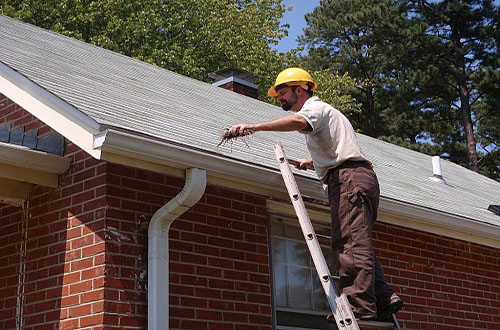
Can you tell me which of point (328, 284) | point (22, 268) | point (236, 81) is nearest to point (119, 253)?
point (22, 268)

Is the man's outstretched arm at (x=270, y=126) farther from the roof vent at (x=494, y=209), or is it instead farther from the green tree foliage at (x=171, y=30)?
the green tree foliage at (x=171, y=30)

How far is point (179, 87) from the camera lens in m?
9.70

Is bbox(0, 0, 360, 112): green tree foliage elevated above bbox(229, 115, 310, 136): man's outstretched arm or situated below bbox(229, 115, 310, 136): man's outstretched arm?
above

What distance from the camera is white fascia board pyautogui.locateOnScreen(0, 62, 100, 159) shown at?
5.04 metres

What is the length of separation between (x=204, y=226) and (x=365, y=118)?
30131 millimetres

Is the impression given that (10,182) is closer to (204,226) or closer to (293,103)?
(204,226)

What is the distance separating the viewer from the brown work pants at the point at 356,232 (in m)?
4.90

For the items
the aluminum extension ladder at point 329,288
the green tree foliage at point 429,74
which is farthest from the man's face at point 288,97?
the green tree foliage at point 429,74

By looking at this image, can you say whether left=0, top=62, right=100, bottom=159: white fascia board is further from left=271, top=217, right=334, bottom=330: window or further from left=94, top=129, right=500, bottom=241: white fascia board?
left=271, top=217, right=334, bottom=330: window

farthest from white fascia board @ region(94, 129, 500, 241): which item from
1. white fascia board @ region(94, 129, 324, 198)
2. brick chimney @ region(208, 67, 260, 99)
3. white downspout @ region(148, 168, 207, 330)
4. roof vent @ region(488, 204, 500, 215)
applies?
brick chimney @ region(208, 67, 260, 99)

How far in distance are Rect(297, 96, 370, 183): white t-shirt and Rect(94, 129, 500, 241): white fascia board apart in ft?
1.77

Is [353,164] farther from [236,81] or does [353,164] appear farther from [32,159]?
[236,81]

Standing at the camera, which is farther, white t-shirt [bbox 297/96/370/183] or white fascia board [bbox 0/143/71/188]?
white fascia board [bbox 0/143/71/188]

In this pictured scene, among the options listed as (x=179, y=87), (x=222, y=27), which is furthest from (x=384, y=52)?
(x=179, y=87)
